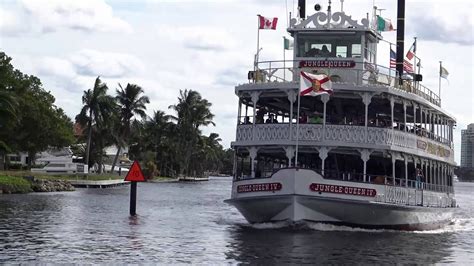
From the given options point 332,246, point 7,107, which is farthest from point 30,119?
point 332,246

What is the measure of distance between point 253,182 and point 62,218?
10.1 m

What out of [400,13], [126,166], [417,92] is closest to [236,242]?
[417,92]

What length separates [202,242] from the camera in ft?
96.2

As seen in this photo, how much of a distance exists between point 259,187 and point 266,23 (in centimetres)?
762

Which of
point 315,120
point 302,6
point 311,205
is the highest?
point 302,6

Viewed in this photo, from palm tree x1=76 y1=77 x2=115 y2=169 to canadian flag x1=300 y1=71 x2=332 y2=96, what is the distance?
67.7 m

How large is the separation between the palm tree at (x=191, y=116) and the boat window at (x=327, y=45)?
8653 cm

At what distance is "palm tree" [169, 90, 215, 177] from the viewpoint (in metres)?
123

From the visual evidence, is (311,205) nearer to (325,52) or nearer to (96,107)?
(325,52)

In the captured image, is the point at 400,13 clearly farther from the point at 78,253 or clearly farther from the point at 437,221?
the point at 78,253

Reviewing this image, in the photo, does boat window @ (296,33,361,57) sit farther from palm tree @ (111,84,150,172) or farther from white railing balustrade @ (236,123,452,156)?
palm tree @ (111,84,150,172)

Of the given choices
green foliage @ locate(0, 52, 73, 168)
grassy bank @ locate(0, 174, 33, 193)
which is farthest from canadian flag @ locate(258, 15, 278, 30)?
green foliage @ locate(0, 52, 73, 168)

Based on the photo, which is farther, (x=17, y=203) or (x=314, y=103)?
(x=17, y=203)

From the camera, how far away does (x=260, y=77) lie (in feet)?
113
